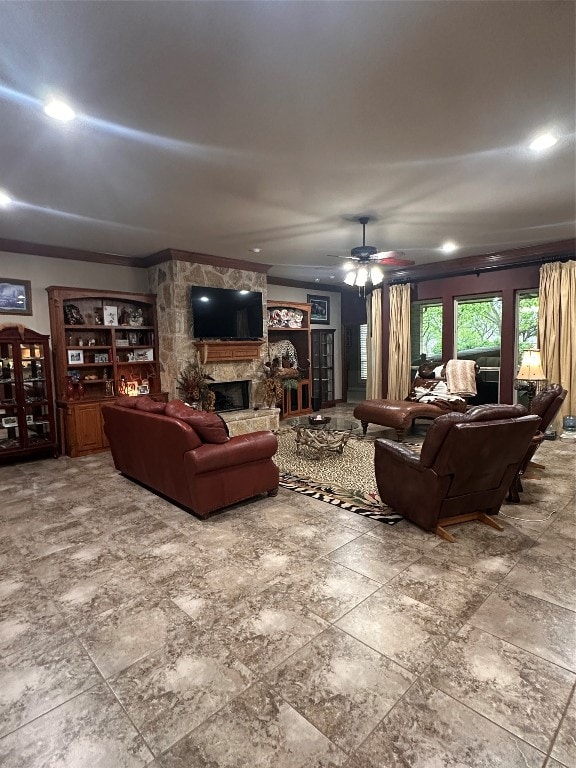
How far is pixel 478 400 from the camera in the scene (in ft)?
23.6

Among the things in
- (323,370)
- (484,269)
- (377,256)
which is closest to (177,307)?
(377,256)

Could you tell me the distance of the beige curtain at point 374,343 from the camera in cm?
838

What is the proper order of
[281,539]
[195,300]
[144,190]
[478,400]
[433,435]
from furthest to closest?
[478,400] → [195,300] → [144,190] → [281,539] → [433,435]

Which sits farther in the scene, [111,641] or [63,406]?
[63,406]

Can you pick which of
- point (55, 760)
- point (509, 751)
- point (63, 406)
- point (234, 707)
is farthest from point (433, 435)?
point (63, 406)

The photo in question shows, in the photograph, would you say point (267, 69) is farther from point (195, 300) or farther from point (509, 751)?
point (195, 300)

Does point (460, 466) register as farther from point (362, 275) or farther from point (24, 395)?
point (24, 395)

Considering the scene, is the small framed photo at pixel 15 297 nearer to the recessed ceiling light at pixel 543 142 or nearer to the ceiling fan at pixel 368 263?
the ceiling fan at pixel 368 263

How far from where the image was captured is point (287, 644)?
1.97 meters

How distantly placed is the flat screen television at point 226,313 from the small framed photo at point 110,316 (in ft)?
3.78

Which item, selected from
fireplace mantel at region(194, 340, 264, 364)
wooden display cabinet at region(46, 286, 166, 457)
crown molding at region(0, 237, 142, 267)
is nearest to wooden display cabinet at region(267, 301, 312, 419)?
fireplace mantel at region(194, 340, 264, 364)

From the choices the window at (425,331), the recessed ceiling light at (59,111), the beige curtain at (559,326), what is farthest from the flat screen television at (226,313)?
the beige curtain at (559,326)

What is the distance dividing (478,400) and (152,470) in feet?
18.8

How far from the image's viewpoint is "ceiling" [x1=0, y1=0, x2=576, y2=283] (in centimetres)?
183
